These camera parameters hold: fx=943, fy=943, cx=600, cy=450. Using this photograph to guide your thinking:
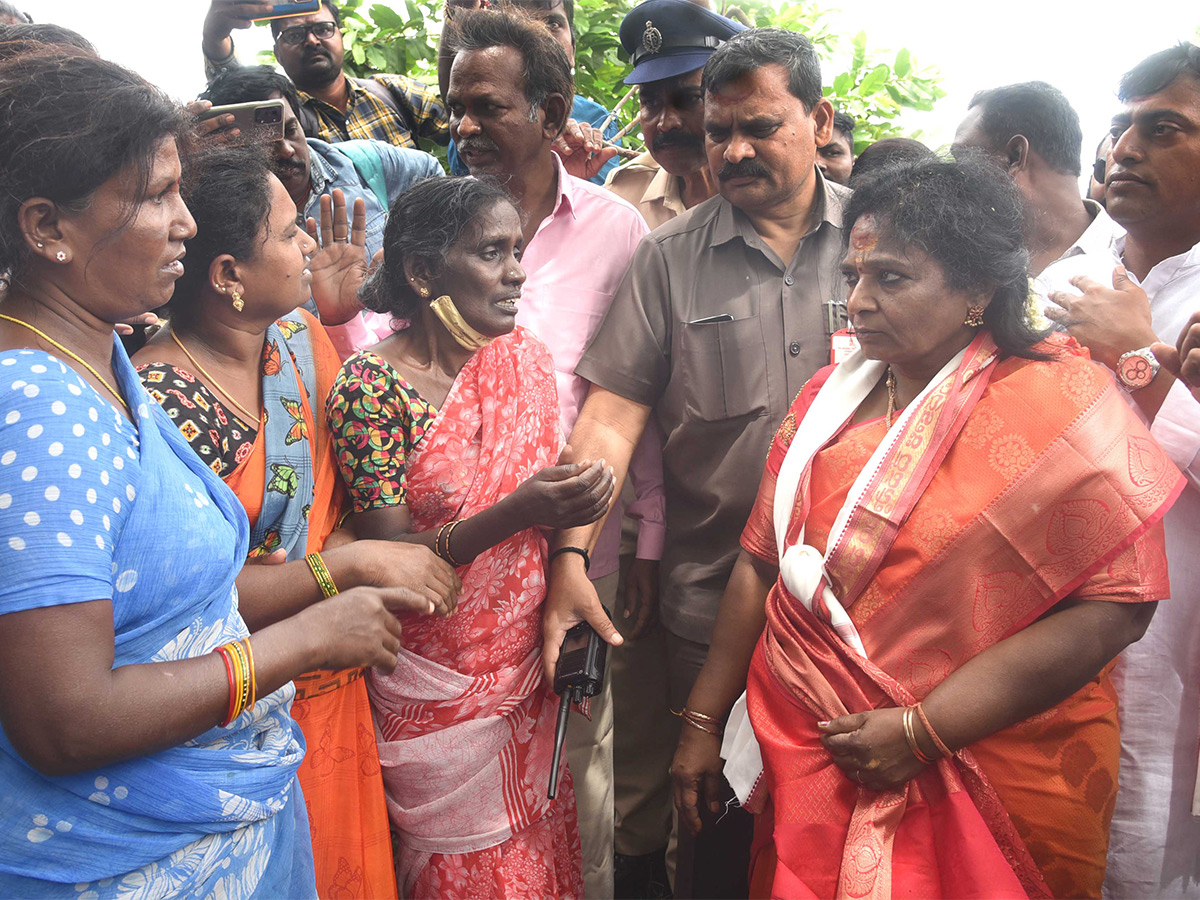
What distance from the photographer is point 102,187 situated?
148cm

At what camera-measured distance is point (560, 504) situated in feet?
7.22

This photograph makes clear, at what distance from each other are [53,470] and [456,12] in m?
2.40

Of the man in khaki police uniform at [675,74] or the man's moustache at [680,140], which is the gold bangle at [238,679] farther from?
the man's moustache at [680,140]

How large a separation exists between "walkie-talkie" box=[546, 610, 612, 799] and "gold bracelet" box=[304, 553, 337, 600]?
2.02 feet

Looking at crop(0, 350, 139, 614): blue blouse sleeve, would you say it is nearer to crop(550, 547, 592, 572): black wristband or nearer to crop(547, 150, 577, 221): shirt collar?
crop(550, 547, 592, 572): black wristband

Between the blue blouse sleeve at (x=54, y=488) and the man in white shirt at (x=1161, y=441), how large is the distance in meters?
2.20

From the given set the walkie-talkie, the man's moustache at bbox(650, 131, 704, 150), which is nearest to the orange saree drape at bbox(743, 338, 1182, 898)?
the walkie-talkie

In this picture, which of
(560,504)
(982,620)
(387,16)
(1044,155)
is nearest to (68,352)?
(560,504)

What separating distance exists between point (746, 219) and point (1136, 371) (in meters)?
1.19

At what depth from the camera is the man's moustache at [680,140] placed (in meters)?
3.57

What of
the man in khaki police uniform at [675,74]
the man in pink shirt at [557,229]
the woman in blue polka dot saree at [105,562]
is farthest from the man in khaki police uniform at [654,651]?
the woman in blue polka dot saree at [105,562]

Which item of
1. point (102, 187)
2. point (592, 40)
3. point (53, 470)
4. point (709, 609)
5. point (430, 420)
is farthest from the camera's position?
point (592, 40)

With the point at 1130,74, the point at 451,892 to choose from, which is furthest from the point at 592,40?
the point at 451,892

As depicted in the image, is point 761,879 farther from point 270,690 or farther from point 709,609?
point 270,690
